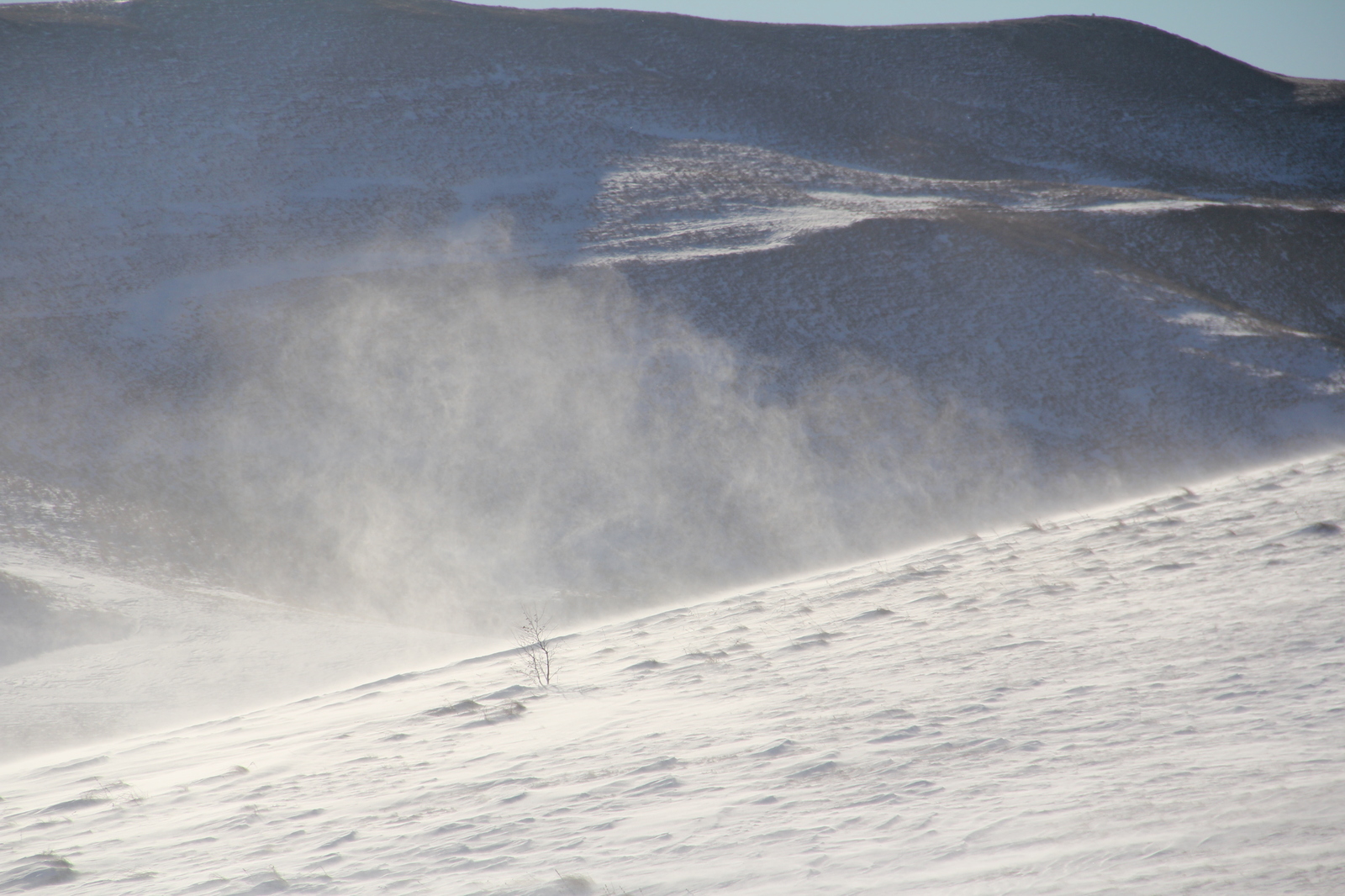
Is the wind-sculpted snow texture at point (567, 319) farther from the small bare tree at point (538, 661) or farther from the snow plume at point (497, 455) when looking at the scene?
the small bare tree at point (538, 661)

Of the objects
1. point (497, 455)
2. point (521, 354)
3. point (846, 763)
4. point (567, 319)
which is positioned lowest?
point (846, 763)

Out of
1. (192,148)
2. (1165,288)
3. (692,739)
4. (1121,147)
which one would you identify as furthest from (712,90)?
(692,739)

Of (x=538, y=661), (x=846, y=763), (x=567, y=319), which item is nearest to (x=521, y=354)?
(x=567, y=319)

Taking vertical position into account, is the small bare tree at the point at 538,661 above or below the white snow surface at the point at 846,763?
below

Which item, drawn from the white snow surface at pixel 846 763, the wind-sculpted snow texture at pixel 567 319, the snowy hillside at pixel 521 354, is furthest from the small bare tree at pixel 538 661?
the wind-sculpted snow texture at pixel 567 319

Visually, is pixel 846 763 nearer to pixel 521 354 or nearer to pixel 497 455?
pixel 497 455

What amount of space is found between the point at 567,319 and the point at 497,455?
6.40 m

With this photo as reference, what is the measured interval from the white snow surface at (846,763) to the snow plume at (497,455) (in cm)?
842

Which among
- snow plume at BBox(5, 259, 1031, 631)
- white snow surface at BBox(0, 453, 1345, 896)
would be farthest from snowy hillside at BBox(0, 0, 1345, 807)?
white snow surface at BBox(0, 453, 1345, 896)

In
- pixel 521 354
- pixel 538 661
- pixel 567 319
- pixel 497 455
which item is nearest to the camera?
pixel 538 661

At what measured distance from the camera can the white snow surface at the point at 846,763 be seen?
3.77 m

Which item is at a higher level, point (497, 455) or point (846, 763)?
point (497, 455)

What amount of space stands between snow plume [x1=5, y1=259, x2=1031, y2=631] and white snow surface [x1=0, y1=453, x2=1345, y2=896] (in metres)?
8.42

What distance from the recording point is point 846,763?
507 centimetres
